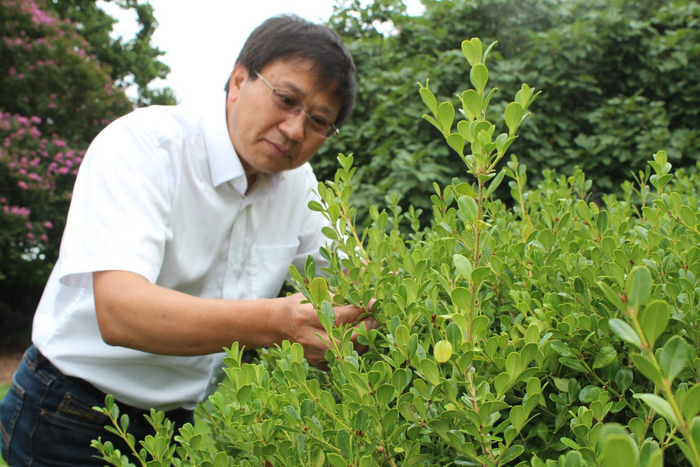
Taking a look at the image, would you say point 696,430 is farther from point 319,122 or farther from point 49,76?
point 49,76

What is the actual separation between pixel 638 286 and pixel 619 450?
0.50ft

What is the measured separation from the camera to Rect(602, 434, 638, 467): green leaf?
0.47m

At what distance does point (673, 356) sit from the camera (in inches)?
20.8

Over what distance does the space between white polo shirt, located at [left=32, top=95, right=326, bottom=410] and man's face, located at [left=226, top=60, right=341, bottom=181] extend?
0.10 m

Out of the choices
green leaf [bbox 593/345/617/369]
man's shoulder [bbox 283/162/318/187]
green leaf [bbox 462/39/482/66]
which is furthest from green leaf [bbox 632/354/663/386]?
man's shoulder [bbox 283/162/318/187]

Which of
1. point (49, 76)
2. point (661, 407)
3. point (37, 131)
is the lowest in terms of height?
point (37, 131)

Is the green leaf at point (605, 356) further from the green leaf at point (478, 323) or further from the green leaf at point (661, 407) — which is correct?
the green leaf at point (661, 407)

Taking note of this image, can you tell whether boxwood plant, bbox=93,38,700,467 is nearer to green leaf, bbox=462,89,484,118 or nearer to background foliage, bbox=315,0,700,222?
green leaf, bbox=462,89,484,118

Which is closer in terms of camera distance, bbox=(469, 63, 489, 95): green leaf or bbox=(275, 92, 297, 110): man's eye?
bbox=(469, 63, 489, 95): green leaf

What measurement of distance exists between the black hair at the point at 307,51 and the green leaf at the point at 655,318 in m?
1.94

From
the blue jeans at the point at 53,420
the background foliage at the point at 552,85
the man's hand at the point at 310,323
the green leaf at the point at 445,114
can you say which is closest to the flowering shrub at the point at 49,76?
the background foliage at the point at 552,85

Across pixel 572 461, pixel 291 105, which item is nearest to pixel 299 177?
pixel 291 105

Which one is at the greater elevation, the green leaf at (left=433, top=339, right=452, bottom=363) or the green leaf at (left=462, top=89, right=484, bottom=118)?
the green leaf at (left=462, top=89, right=484, bottom=118)

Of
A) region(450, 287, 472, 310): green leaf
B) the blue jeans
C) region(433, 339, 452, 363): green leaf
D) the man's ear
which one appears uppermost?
region(450, 287, 472, 310): green leaf
